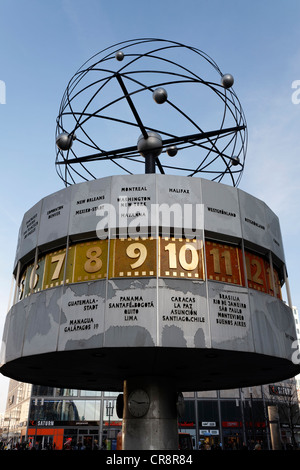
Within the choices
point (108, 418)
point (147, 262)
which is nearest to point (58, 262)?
point (147, 262)

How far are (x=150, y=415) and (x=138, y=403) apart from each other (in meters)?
0.71

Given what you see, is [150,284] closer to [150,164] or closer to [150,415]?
[150,415]

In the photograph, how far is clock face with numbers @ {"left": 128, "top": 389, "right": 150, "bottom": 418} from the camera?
624 inches

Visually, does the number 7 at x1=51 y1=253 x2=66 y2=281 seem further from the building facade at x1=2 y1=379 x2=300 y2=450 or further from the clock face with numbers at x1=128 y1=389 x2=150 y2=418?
the building facade at x1=2 y1=379 x2=300 y2=450

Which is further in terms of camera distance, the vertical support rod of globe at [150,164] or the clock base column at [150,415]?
the vertical support rod of globe at [150,164]

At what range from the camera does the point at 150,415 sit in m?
15.8

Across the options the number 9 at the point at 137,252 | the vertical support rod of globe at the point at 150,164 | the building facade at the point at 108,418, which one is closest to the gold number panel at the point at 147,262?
the number 9 at the point at 137,252

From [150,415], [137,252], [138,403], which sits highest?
[137,252]

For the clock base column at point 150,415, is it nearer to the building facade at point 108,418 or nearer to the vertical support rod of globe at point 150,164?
the vertical support rod of globe at point 150,164

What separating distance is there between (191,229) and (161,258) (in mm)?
1734

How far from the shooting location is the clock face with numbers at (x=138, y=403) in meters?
15.9

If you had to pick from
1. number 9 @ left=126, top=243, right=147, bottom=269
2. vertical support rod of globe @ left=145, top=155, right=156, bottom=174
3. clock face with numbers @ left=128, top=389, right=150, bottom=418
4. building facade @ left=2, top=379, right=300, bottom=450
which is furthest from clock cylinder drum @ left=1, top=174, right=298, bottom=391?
building facade @ left=2, top=379, right=300, bottom=450
